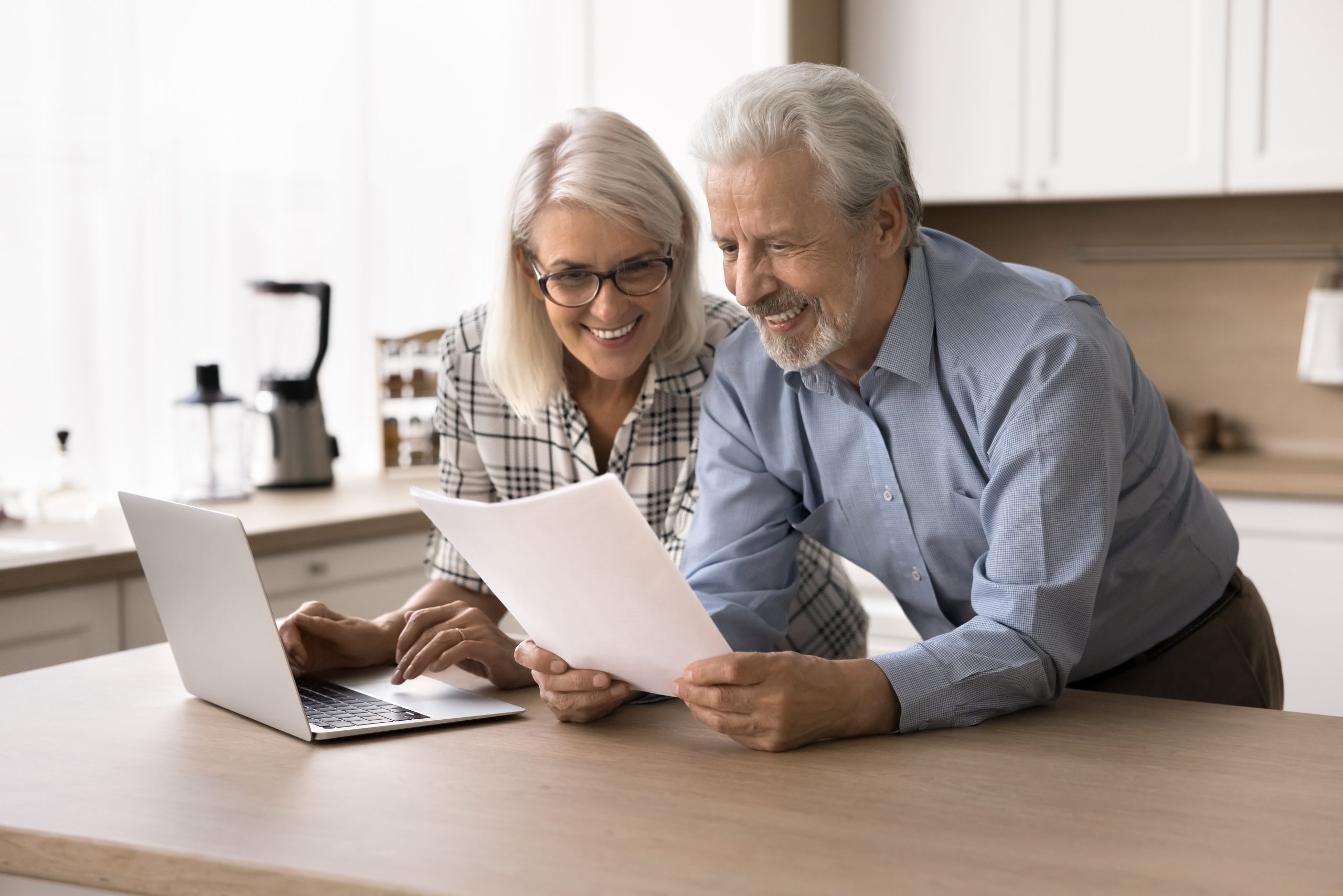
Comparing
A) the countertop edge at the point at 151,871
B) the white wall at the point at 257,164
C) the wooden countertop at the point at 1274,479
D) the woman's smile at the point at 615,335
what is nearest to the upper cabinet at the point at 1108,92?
the white wall at the point at 257,164

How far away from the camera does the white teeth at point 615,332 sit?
1.60 metres

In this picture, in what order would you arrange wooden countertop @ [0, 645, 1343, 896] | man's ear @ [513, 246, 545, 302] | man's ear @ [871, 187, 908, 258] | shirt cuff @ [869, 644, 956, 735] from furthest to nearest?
man's ear @ [513, 246, 545, 302] → man's ear @ [871, 187, 908, 258] → shirt cuff @ [869, 644, 956, 735] → wooden countertop @ [0, 645, 1343, 896]

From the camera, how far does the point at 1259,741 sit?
113 cm

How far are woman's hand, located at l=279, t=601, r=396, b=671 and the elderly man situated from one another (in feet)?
1.00

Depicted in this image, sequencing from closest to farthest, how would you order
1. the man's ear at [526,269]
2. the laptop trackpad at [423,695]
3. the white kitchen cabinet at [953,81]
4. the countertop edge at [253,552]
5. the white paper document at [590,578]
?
the white paper document at [590,578] → the laptop trackpad at [423,695] → the man's ear at [526,269] → the countertop edge at [253,552] → the white kitchen cabinet at [953,81]

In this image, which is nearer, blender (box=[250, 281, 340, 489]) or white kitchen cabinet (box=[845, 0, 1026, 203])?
blender (box=[250, 281, 340, 489])

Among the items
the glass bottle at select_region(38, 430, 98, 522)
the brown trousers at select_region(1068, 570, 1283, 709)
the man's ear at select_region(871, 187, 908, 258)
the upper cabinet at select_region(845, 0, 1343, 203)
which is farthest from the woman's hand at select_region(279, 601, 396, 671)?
the upper cabinet at select_region(845, 0, 1343, 203)

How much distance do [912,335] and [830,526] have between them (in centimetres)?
25

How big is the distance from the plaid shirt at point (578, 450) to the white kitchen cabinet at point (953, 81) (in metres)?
1.79

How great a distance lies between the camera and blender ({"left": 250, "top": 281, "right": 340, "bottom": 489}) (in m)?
2.84

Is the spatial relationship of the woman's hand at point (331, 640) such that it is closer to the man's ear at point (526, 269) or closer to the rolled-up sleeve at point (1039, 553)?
the man's ear at point (526, 269)

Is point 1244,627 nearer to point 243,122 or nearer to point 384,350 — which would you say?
point 384,350

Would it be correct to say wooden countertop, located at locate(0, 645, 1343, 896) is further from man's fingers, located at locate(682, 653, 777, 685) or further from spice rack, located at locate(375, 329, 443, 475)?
spice rack, located at locate(375, 329, 443, 475)

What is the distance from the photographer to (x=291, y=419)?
9.32 feet
